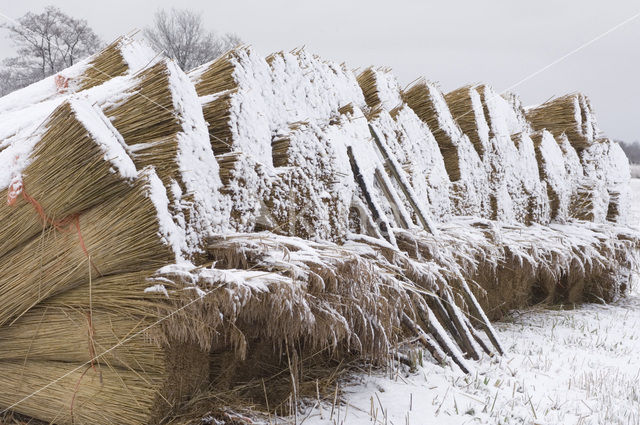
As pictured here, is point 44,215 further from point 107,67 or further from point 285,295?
point 107,67

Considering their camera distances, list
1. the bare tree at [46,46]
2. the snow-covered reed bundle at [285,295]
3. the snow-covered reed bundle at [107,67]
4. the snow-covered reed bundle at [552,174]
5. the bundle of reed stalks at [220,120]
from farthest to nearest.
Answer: the bare tree at [46,46] → the snow-covered reed bundle at [552,174] → the snow-covered reed bundle at [107,67] → the bundle of reed stalks at [220,120] → the snow-covered reed bundle at [285,295]

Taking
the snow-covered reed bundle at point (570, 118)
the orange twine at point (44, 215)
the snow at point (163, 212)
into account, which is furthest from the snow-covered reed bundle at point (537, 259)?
the orange twine at point (44, 215)

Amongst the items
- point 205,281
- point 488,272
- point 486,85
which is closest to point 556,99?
point 486,85

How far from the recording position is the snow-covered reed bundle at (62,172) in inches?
72.9

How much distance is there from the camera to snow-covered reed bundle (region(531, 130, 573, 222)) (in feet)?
17.7

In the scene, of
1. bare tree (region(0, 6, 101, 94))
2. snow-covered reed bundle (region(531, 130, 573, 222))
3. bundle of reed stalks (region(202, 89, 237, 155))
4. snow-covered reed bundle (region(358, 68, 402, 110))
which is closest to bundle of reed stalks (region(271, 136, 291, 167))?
bundle of reed stalks (region(202, 89, 237, 155))

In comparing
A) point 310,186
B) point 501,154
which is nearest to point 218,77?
point 310,186

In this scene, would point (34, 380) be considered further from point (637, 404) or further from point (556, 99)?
point (556, 99)

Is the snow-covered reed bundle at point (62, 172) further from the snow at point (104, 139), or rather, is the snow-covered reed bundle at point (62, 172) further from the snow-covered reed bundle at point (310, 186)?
the snow-covered reed bundle at point (310, 186)

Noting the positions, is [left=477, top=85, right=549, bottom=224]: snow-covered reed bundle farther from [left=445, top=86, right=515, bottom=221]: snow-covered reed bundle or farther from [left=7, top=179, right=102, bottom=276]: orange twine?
[left=7, top=179, right=102, bottom=276]: orange twine

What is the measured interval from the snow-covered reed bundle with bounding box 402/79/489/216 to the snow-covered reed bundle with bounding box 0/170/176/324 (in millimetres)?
2789

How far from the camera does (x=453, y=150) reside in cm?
438

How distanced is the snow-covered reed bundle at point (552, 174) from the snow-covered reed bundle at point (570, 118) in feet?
1.97

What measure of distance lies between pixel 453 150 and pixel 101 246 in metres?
3.13
